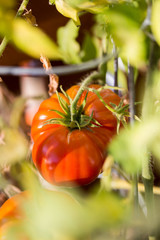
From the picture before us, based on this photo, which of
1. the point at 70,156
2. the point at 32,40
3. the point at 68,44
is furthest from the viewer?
the point at 68,44

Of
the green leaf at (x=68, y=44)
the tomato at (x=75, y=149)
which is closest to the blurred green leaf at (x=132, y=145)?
the tomato at (x=75, y=149)

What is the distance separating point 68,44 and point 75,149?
21cm

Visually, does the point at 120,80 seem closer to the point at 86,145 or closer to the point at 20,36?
the point at 86,145

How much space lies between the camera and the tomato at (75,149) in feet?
1.03

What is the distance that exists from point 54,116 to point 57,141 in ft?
0.16

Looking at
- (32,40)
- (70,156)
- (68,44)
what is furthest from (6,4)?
(68,44)

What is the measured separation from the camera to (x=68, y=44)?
0.46 metres

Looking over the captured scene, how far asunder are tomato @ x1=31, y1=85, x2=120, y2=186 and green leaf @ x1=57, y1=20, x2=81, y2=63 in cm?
14

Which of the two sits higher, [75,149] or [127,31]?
[127,31]

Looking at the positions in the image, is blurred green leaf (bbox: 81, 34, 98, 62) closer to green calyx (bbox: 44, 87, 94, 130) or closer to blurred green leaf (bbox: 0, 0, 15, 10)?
green calyx (bbox: 44, 87, 94, 130)

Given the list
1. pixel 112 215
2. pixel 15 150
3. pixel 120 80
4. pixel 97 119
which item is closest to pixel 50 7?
pixel 120 80

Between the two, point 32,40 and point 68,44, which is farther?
point 68,44

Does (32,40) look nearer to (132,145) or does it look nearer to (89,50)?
(132,145)

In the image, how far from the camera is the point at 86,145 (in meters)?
0.32
